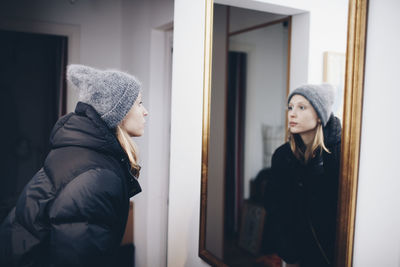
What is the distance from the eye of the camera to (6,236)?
120 centimetres

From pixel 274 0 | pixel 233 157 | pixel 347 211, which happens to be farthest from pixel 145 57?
pixel 347 211

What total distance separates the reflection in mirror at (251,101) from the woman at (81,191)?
56 cm

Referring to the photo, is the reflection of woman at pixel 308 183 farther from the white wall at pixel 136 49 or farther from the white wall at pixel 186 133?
the white wall at pixel 136 49

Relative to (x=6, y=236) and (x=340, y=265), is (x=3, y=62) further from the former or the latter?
(x=340, y=265)

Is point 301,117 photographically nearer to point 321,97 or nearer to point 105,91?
point 321,97

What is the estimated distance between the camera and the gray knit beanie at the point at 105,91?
4.31 feet

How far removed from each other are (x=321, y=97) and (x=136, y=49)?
93.0 inches

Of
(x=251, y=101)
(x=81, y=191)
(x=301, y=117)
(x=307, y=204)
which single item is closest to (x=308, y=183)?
(x=307, y=204)

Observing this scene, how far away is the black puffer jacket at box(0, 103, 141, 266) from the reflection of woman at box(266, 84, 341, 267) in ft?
2.06

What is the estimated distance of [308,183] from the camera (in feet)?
3.49

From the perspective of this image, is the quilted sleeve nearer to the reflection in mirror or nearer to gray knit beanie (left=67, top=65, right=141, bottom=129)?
gray knit beanie (left=67, top=65, right=141, bottom=129)

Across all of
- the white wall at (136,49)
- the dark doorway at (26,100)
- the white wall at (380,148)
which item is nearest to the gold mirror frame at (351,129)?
the white wall at (380,148)

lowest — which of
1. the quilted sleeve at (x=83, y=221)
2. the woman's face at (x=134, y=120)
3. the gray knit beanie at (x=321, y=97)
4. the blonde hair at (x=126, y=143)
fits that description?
the quilted sleeve at (x=83, y=221)

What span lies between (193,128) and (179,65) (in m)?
0.38
